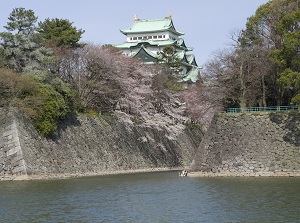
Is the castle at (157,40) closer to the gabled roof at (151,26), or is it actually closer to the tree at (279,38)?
the gabled roof at (151,26)

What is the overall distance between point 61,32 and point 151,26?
112 feet

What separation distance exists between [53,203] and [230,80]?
19789 mm

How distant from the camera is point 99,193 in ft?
78.9

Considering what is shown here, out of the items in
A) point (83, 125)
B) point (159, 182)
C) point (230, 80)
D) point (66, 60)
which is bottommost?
point (159, 182)

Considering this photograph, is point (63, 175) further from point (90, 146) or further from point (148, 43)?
point (148, 43)

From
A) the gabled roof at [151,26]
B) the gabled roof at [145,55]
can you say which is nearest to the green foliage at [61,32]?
the gabled roof at [145,55]

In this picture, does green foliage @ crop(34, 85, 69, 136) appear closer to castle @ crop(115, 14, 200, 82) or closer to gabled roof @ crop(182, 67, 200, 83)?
gabled roof @ crop(182, 67, 200, 83)

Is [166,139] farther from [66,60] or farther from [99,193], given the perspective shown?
[99,193]

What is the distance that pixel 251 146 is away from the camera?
32219mm

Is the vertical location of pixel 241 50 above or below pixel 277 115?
above

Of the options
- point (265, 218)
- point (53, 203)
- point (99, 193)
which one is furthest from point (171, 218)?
point (99, 193)

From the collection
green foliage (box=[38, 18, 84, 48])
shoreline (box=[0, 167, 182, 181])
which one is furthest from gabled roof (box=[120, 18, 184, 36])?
shoreline (box=[0, 167, 182, 181])

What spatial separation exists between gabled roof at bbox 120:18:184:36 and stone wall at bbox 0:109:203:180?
24610mm

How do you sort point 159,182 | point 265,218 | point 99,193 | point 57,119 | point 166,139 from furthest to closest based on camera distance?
point 166,139
point 57,119
point 159,182
point 99,193
point 265,218
